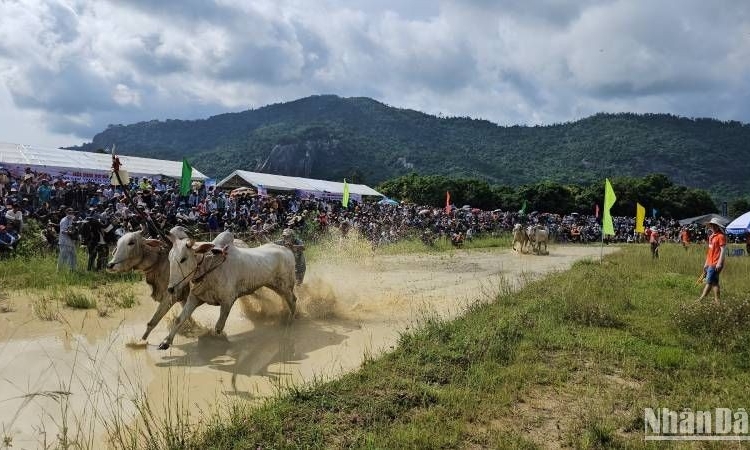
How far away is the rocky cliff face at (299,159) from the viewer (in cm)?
10750

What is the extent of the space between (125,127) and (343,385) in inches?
8090

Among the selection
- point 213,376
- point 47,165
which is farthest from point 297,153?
point 213,376

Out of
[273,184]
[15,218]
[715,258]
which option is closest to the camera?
[715,258]

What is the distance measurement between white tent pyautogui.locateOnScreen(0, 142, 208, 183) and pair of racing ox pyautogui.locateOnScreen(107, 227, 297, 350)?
16.2 m

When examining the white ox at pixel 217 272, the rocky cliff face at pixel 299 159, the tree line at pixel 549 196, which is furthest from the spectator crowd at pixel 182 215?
the rocky cliff face at pixel 299 159

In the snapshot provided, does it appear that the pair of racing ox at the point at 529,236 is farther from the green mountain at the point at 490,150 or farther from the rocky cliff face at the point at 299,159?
the rocky cliff face at the point at 299,159

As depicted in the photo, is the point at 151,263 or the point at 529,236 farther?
the point at 529,236

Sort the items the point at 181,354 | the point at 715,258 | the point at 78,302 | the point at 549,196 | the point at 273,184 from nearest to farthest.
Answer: the point at 181,354 → the point at 78,302 → the point at 715,258 → the point at 273,184 → the point at 549,196

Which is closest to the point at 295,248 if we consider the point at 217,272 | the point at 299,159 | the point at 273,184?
the point at 217,272

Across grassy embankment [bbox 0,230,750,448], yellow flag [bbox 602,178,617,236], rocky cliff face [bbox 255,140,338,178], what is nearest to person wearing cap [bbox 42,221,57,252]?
grassy embankment [bbox 0,230,750,448]

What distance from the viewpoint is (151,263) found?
798cm

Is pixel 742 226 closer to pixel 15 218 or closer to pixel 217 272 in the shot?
pixel 217 272

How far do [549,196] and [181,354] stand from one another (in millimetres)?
61421

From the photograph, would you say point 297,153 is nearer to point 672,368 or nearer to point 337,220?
point 337,220
